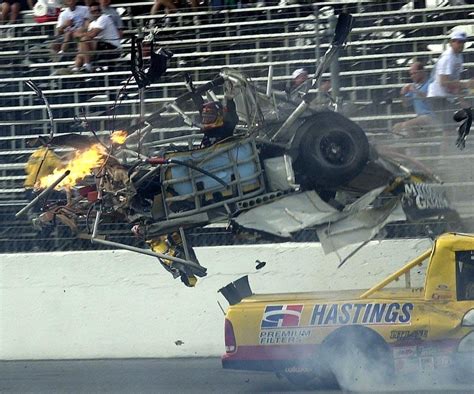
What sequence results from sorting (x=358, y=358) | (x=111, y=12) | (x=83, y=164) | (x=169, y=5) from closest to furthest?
1. (x=358, y=358)
2. (x=83, y=164)
3. (x=111, y=12)
4. (x=169, y=5)

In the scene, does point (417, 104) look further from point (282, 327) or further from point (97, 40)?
point (97, 40)

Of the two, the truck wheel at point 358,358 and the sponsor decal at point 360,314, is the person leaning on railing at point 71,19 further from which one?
the truck wheel at point 358,358

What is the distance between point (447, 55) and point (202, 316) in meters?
3.42

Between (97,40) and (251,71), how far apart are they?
5.53 ft

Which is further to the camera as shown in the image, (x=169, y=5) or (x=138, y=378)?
(x=169, y=5)

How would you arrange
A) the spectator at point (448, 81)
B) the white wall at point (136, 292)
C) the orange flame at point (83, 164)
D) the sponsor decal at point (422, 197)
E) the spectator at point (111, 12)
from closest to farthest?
the sponsor decal at point (422, 197), the orange flame at point (83, 164), the spectator at point (448, 81), the white wall at point (136, 292), the spectator at point (111, 12)

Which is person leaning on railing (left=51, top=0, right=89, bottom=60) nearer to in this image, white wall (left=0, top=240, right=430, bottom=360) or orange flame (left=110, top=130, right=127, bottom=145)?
white wall (left=0, top=240, right=430, bottom=360)

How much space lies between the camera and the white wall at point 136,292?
11.0 meters

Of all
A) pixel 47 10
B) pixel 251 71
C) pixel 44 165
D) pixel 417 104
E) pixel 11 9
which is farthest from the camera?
pixel 11 9

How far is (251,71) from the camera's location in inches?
439

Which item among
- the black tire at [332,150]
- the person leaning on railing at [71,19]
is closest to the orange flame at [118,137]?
the black tire at [332,150]

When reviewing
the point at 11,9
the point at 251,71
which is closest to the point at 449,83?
the point at 251,71

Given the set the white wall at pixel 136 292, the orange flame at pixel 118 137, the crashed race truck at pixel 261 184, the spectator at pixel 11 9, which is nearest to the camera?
the crashed race truck at pixel 261 184

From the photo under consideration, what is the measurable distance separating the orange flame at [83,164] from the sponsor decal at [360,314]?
2068mm
